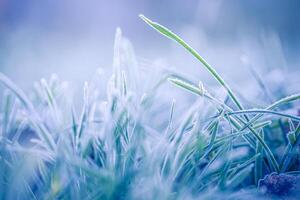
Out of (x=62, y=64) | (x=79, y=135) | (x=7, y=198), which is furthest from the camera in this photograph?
(x=62, y=64)

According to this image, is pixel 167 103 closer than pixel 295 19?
Yes

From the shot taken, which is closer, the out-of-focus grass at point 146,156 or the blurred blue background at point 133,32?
the out-of-focus grass at point 146,156

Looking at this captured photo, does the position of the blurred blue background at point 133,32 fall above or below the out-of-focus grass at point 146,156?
above

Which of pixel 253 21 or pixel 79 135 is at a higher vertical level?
pixel 253 21

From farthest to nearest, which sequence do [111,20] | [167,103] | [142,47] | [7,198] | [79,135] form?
[111,20]
[142,47]
[167,103]
[79,135]
[7,198]

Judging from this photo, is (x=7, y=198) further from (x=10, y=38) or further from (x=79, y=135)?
(x=10, y=38)

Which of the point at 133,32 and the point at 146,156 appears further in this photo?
the point at 133,32

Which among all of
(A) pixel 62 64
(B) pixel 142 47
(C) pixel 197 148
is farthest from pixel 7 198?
(B) pixel 142 47

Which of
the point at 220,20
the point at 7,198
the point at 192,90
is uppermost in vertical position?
the point at 220,20
